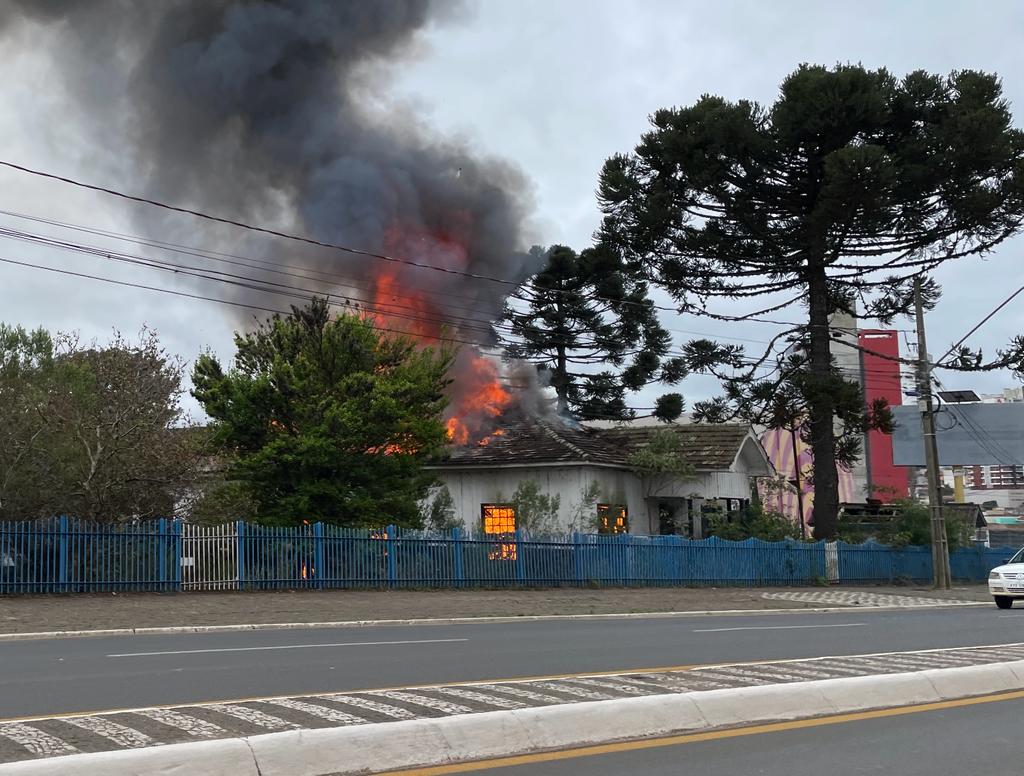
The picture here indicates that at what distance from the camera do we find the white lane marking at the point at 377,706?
6.78 metres

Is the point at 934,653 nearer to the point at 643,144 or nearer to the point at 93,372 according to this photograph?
the point at 93,372

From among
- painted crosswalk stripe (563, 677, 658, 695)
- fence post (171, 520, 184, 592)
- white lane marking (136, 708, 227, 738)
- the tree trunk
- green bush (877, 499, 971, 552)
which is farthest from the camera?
green bush (877, 499, 971, 552)

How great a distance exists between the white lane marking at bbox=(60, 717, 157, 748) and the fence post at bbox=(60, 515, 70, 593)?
45.8 ft

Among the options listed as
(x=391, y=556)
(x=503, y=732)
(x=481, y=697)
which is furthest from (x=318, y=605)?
(x=503, y=732)

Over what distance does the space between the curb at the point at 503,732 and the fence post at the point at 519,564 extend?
1777 cm

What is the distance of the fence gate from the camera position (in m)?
21.3

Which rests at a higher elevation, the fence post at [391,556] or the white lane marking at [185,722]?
the fence post at [391,556]

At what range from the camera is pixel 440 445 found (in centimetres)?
2656

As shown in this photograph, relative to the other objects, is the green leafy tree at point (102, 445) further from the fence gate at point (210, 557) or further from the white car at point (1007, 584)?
the white car at point (1007, 584)

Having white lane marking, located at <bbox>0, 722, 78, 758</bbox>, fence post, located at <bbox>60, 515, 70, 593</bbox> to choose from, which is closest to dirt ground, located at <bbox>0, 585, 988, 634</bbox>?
fence post, located at <bbox>60, 515, 70, 593</bbox>

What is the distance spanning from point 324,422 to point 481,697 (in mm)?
17163

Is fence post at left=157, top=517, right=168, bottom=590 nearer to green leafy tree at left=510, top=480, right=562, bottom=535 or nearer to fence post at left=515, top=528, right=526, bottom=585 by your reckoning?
fence post at left=515, top=528, right=526, bottom=585

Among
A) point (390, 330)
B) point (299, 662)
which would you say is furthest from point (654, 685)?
point (390, 330)

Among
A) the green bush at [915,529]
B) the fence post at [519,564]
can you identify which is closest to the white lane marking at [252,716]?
the fence post at [519,564]
